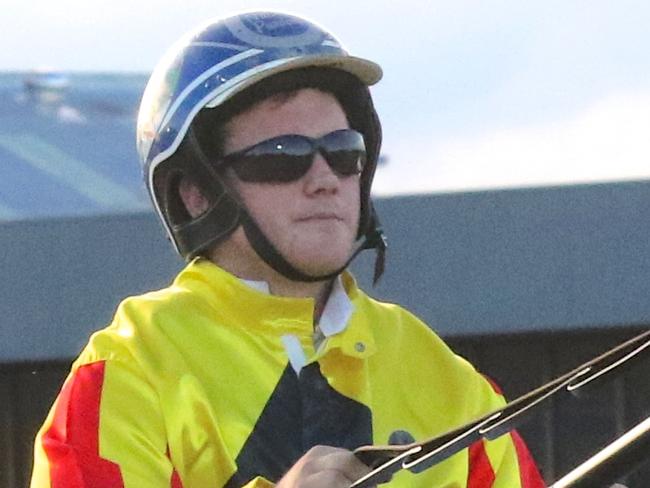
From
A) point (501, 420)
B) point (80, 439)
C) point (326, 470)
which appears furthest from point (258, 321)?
point (501, 420)

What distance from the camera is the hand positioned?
205 centimetres

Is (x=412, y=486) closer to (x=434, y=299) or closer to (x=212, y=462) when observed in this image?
(x=212, y=462)

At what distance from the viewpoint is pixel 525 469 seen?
264cm

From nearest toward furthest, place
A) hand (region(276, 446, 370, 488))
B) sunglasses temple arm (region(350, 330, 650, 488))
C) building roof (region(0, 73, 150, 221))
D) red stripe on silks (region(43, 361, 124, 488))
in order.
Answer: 1. sunglasses temple arm (region(350, 330, 650, 488))
2. hand (region(276, 446, 370, 488))
3. red stripe on silks (region(43, 361, 124, 488))
4. building roof (region(0, 73, 150, 221))

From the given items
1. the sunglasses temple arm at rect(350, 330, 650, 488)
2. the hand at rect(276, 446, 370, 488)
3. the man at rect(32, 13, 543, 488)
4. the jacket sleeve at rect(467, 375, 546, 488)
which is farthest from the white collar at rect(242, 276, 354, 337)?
the sunglasses temple arm at rect(350, 330, 650, 488)

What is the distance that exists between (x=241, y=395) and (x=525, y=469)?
1.59ft

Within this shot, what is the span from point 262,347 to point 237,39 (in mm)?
459

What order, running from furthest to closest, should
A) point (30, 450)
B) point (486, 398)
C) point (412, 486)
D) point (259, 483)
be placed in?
point (30, 450), point (486, 398), point (412, 486), point (259, 483)

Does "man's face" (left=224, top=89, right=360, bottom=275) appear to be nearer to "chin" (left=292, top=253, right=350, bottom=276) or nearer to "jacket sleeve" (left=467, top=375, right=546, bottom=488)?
"chin" (left=292, top=253, right=350, bottom=276)

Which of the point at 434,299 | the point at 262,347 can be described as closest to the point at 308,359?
the point at 262,347

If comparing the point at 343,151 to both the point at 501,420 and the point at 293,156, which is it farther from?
the point at 501,420

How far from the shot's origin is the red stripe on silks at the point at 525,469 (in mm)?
2621

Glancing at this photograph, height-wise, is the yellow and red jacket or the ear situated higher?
the ear

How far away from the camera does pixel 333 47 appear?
2.62m
